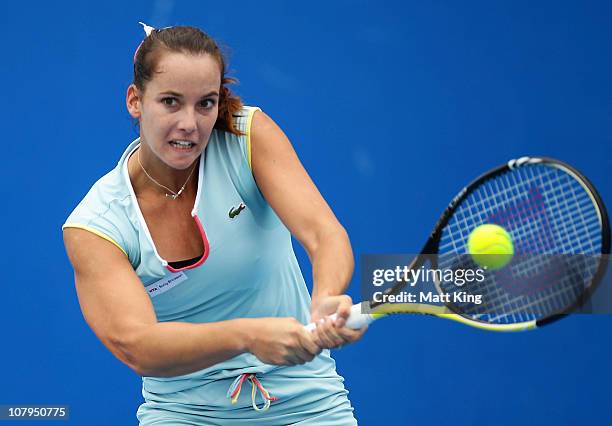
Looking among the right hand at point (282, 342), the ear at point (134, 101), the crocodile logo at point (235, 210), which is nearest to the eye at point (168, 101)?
the ear at point (134, 101)

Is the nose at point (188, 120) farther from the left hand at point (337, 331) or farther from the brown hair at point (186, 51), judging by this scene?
the left hand at point (337, 331)

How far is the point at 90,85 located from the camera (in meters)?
3.75

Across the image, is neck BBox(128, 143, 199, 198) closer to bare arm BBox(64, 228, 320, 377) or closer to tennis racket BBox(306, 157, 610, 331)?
bare arm BBox(64, 228, 320, 377)

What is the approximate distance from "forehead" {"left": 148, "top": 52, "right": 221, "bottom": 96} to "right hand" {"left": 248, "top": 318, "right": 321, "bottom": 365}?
1.63 feet

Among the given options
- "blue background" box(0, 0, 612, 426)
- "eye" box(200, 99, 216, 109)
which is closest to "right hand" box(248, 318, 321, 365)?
"eye" box(200, 99, 216, 109)

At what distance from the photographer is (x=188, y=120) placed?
7.02 ft

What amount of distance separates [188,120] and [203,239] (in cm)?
28

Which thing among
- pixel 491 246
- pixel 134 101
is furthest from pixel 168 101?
pixel 491 246

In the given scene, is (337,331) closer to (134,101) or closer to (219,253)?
(219,253)

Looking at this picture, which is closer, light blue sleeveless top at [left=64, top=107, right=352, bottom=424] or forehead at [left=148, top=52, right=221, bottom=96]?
forehead at [left=148, top=52, right=221, bottom=96]

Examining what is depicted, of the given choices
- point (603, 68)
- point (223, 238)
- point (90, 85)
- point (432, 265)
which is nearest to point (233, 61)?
point (90, 85)

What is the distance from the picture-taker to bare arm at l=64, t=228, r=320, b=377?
195 cm

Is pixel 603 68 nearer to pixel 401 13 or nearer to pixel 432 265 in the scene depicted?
pixel 401 13

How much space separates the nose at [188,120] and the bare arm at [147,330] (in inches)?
11.2
